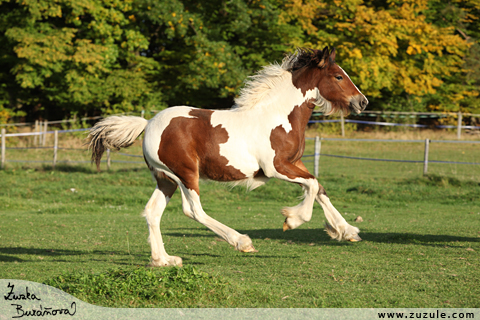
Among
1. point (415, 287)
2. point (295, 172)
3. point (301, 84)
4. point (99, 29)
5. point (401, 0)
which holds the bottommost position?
point (415, 287)

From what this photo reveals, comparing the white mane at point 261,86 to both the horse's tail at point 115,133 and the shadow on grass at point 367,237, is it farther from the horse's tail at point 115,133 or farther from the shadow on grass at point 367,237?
the shadow on grass at point 367,237

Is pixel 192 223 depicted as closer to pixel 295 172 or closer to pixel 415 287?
pixel 295 172

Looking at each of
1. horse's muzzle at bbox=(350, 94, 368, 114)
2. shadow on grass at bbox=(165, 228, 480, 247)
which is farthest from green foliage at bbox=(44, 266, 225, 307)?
shadow on grass at bbox=(165, 228, 480, 247)

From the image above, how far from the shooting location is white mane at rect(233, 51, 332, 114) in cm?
671

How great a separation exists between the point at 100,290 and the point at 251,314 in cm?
145

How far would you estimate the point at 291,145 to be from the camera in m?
6.42

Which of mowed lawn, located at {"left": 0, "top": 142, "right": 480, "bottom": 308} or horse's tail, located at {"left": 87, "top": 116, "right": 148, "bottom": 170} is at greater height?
horse's tail, located at {"left": 87, "top": 116, "right": 148, "bottom": 170}

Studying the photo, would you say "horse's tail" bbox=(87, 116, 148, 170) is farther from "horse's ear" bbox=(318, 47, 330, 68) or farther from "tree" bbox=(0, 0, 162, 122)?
"tree" bbox=(0, 0, 162, 122)

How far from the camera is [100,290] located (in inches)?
192

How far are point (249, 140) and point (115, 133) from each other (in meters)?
1.81

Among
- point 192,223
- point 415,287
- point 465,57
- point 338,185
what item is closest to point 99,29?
point 338,185

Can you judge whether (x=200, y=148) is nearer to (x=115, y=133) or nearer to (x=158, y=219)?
(x=158, y=219)

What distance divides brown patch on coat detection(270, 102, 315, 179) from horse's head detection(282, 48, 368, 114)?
12.3 inches

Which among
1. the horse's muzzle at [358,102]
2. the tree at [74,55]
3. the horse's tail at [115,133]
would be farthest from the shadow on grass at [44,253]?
the tree at [74,55]
